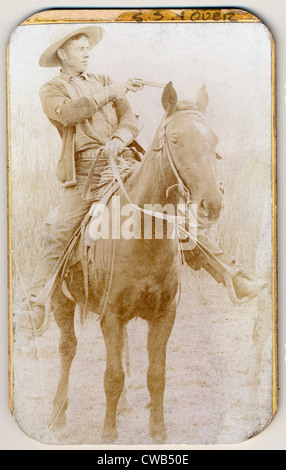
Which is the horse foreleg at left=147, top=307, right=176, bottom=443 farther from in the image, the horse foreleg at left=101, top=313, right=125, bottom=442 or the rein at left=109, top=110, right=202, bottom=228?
the rein at left=109, top=110, right=202, bottom=228

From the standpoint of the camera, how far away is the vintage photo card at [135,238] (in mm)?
1389

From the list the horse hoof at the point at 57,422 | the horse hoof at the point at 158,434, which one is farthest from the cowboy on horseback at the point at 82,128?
the horse hoof at the point at 158,434

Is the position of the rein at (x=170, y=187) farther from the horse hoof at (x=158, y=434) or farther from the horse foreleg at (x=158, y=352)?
the horse hoof at (x=158, y=434)

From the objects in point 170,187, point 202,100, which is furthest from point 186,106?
point 170,187

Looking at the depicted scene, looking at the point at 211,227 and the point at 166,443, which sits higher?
the point at 211,227

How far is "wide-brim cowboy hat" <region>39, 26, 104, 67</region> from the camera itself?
4.60 feet

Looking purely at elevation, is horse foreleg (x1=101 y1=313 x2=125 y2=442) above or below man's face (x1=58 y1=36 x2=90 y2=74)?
below

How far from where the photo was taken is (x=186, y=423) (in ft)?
4.66

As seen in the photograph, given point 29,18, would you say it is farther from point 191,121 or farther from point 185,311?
point 185,311

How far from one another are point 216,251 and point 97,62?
0.68 metres

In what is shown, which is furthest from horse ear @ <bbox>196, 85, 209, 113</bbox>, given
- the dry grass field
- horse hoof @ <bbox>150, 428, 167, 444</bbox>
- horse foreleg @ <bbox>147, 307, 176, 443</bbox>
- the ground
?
horse hoof @ <bbox>150, 428, 167, 444</bbox>

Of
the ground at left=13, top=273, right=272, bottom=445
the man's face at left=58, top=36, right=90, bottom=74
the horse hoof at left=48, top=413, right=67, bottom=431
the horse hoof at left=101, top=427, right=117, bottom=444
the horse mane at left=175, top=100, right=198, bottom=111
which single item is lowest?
the horse hoof at left=101, top=427, right=117, bottom=444
